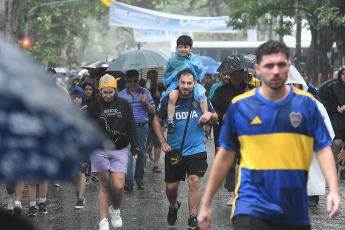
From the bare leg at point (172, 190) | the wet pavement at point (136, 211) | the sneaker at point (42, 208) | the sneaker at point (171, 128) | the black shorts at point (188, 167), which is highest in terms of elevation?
the sneaker at point (171, 128)

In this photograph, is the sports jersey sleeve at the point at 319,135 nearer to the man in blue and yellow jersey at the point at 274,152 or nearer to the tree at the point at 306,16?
the man in blue and yellow jersey at the point at 274,152

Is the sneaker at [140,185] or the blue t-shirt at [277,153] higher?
the blue t-shirt at [277,153]

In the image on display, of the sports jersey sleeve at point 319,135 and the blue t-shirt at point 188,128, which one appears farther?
the blue t-shirt at point 188,128

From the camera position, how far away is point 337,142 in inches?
457

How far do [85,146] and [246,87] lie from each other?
7.39 metres

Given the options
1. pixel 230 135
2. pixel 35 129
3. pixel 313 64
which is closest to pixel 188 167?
pixel 230 135

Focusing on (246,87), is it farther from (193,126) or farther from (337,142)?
(337,142)

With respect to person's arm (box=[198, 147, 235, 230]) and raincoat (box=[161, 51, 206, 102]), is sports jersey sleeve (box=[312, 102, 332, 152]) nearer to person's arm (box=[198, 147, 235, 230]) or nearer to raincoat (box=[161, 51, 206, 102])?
person's arm (box=[198, 147, 235, 230])

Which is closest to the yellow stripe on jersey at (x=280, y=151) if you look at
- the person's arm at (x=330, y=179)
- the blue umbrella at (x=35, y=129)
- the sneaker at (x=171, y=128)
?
the person's arm at (x=330, y=179)

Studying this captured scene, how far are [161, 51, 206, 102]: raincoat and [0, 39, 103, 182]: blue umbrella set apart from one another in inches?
232

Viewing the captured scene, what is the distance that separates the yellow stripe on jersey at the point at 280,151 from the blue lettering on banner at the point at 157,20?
33.3 metres

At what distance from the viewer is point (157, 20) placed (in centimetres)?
3934

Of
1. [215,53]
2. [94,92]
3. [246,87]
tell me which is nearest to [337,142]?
[246,87]

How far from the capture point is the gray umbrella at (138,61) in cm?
1141
